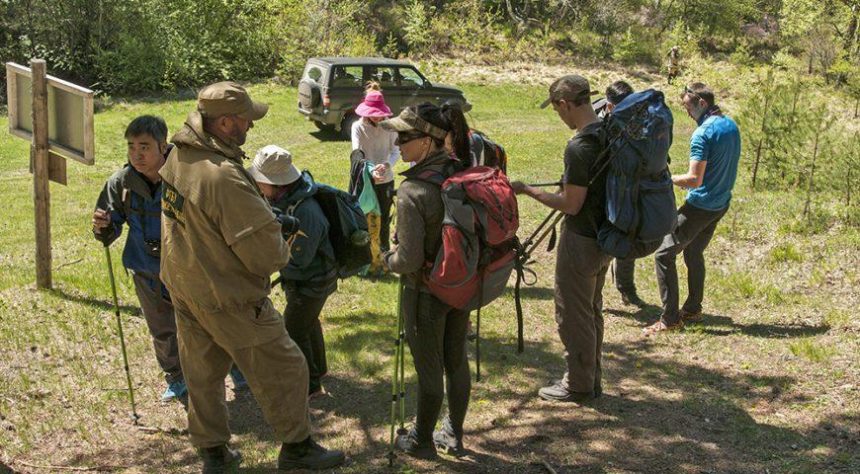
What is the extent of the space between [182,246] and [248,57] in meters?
21.4

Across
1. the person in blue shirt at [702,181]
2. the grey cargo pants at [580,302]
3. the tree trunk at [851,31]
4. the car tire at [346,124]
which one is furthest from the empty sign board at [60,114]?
the tree trunk at [851,31]

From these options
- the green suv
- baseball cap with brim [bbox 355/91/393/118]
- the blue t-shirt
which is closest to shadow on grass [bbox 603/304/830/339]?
the blue t-shirt

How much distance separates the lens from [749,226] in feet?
31.3

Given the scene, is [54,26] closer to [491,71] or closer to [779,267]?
[491,71]

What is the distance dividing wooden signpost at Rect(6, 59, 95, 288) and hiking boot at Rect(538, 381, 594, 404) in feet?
12.8

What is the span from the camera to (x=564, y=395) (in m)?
5.60

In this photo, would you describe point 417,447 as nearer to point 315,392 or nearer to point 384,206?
point 315,392

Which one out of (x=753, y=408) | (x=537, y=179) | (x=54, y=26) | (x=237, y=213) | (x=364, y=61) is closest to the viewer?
(x=237, y=213)

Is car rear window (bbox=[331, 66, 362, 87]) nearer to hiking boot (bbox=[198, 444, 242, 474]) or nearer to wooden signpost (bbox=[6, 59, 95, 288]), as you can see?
wooden signpost (bbox=[6, 59, 95, 288])

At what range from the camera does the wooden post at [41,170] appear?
700 cm

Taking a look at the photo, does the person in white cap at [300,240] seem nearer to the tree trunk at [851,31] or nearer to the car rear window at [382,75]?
the car rear window at [382,75]

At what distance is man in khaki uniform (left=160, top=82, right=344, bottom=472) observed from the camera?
401 cm

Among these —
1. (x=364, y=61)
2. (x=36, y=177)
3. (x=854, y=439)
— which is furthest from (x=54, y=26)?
(x=854, y=439)

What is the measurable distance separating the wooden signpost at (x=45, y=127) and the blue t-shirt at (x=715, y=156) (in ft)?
15.3
